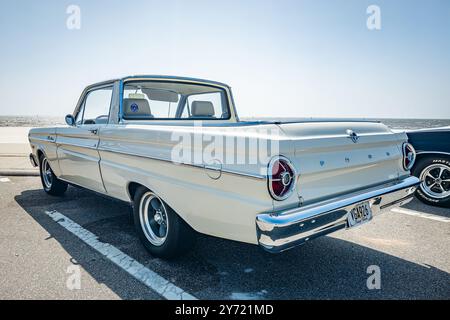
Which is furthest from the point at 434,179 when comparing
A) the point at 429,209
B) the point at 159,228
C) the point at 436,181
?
the point at 159,228

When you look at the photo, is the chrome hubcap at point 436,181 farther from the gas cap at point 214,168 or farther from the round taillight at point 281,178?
the gas cap at point 214,168

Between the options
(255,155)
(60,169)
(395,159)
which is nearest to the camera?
(255,155)

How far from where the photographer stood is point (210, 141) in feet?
7.39

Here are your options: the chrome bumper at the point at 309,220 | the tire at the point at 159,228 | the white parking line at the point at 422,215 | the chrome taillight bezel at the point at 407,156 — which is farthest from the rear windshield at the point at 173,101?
the white parking line at the point at 422,215

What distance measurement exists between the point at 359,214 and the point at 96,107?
358 centimetres

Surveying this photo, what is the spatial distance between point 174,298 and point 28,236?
7.50ft

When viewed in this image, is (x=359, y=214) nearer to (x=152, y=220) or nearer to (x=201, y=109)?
(x=152, y=220)

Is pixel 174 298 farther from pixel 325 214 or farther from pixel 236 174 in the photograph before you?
pixel 325 214

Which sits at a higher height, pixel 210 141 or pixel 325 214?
pixel 210 141

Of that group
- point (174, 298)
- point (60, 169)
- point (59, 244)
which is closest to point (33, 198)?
point (60, 169)

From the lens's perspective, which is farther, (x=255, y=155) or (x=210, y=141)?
(x=210, y=141)

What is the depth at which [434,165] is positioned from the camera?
4684 mm

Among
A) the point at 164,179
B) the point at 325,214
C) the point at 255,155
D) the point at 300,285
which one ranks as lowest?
the point at 300,285

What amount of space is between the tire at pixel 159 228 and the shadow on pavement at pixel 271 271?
5.0 inches
